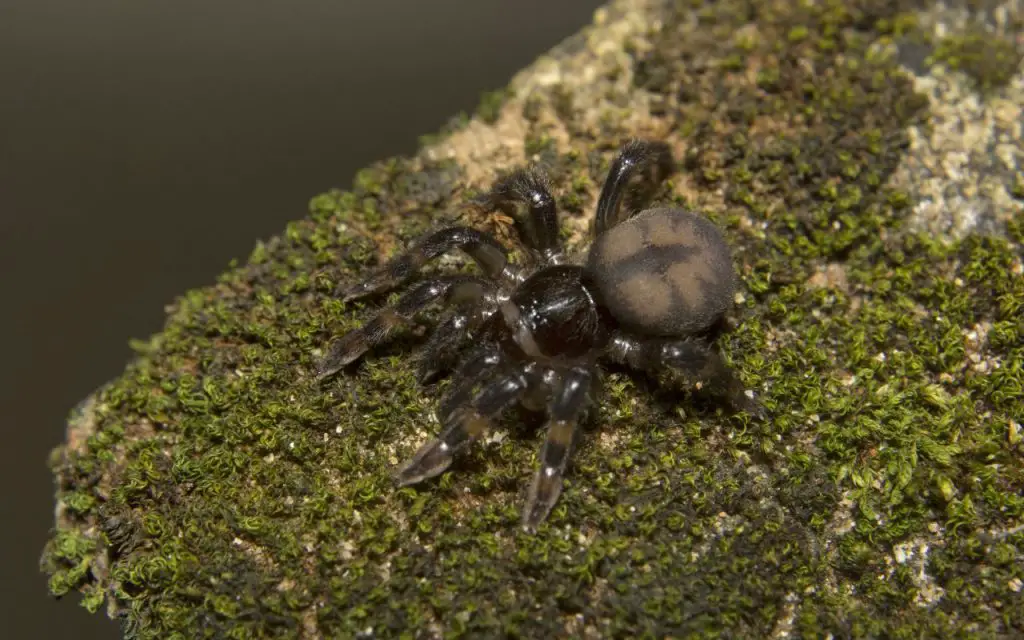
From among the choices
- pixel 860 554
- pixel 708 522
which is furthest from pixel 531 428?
pixel 860 554

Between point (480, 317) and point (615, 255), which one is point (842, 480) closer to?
point (615, 255)

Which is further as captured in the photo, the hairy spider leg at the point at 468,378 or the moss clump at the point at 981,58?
the moss clump at the point at 981,58

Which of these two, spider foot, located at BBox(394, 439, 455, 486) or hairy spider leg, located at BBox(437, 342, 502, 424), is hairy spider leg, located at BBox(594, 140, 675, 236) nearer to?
hairy spider leg, located at BBox(437, 342, 502, 424)

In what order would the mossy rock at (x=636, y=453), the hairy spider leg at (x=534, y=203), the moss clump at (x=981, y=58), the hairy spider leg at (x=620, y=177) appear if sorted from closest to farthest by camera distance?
the mossy rock at (x=636, y=453), the hairy spider leg at (x=534, y=203), the hairy spider leg at (x=620, y=177), the moss clump at (x=981, y=58)

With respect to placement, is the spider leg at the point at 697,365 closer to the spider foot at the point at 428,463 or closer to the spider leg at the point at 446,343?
the spider leg at the point at 446,343

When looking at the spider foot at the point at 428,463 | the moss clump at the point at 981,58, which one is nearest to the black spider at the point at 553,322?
the spider foot at the point at 428,463

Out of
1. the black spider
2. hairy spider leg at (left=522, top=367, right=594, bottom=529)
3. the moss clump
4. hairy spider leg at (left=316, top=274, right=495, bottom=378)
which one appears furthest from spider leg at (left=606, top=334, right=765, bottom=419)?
the moss clump

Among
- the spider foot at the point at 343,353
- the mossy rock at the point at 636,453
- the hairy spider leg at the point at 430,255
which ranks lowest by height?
the mossy rock at the point at 636,453
